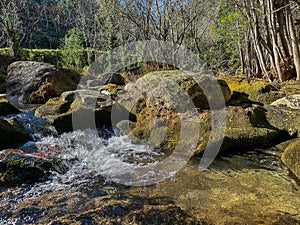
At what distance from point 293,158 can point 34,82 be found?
367 inches

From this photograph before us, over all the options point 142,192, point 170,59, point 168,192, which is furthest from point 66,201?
point 170,59

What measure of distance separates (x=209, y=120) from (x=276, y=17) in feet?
14.8

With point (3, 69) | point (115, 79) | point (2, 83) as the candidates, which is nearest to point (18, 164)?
point (115, 79)

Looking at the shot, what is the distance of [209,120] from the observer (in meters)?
4.84

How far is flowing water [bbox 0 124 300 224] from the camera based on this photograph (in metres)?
2.60

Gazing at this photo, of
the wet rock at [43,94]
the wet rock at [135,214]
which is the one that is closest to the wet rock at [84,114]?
the wet rock at [43,94]

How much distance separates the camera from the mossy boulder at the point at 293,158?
3.47 meters

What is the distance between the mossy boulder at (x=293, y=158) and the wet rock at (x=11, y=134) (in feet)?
15.5

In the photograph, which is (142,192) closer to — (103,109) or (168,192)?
(168,192)

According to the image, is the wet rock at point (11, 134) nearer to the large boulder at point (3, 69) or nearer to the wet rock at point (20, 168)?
the wet rock at point (20, 168)

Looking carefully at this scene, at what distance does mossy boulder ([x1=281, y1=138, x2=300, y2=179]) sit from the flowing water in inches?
4.0

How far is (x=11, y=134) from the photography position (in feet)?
16.7

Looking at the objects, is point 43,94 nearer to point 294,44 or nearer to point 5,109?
point 5,109

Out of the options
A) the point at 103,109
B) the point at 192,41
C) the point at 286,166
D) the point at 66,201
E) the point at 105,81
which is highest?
the point at 192,41
